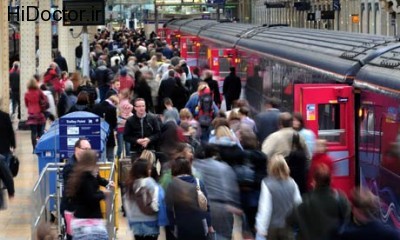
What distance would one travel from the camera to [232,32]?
34.8 metres

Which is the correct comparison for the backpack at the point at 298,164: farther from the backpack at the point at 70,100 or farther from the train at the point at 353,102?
the backpack at the point at 70,100

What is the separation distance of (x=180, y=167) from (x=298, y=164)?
2.51 metres

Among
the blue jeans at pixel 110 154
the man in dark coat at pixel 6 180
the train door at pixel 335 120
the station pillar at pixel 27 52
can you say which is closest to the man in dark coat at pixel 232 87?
the station pillar at pixel 27 52

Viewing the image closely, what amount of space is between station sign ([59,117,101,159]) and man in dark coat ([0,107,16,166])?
63 cm

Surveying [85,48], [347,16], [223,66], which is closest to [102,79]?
[85,48]

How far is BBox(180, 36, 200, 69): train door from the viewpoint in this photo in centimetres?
4346

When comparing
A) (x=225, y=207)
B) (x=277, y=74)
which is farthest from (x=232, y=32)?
(x=225, y=207)

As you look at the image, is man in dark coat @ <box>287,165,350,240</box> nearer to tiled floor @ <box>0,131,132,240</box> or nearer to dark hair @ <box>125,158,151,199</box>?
dark hair @ <box>125,158,151,199</box>

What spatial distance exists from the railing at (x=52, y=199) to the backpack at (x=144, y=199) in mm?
1137

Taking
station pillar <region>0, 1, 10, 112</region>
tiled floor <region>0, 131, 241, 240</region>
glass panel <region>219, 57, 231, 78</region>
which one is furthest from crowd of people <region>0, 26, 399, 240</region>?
glass panel <region>219, 57, 231, 78</region>

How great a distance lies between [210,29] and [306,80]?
24.9 metres

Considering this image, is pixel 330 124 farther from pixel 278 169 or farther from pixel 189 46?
pixel 189 46

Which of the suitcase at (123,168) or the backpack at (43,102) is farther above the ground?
the backpack at (43,102)

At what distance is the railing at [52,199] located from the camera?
12594 millimetres
